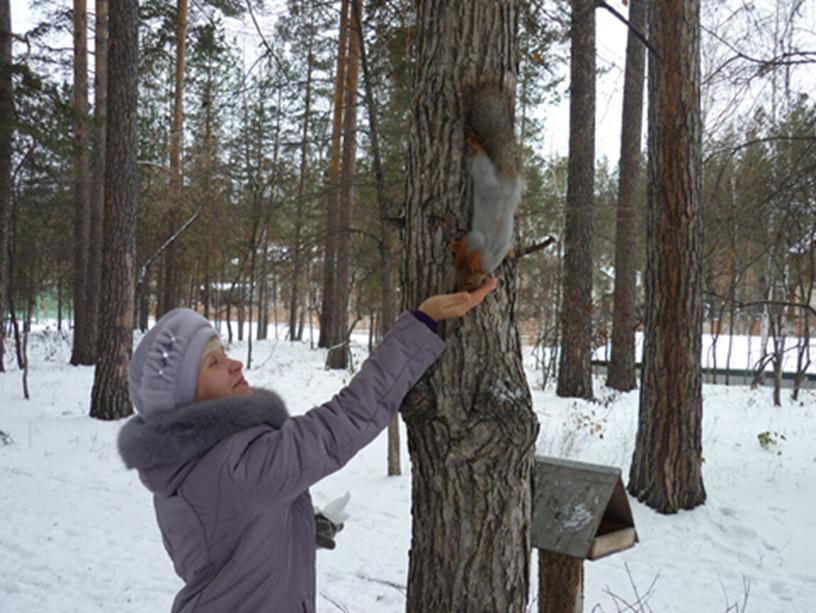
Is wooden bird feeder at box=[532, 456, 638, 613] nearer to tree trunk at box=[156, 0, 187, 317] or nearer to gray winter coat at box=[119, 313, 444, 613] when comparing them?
gray winter coat at box=[119, 313, 444, 613]

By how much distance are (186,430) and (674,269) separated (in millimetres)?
4671

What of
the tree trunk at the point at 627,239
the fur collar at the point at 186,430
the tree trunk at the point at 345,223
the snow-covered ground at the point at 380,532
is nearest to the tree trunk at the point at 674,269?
the snow-covered ground at the point at 380,532

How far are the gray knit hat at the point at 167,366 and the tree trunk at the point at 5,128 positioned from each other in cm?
849

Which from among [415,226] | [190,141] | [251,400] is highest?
[190,141]

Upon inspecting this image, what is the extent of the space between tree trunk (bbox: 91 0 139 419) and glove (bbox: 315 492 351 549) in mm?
7266

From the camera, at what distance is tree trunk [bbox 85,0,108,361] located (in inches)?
510

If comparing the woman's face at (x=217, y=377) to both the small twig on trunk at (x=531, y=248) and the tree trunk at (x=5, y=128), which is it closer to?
the small twig on trunk at (x=531, y=248)

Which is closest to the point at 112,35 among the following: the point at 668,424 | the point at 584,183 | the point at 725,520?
the point at 584,183

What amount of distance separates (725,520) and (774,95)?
3835 millimetres

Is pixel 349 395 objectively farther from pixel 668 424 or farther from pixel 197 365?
pixel 668 424

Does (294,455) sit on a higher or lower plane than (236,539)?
higher

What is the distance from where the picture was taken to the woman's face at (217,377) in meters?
1.60

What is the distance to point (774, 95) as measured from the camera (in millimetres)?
5758

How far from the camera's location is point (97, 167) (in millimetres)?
13133
